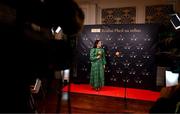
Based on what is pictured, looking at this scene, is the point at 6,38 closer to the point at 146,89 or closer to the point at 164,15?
the point at 146,89

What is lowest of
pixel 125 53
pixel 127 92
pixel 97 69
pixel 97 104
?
pixel 97 104

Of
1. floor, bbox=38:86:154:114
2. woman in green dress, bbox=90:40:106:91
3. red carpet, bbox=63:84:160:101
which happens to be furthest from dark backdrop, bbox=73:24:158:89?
floor, bbox=38:86:154:114

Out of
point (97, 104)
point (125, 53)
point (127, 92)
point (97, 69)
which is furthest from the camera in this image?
point (125, 53)

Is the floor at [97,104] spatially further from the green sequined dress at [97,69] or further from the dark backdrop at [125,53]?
the dark backdrop at [125,53]

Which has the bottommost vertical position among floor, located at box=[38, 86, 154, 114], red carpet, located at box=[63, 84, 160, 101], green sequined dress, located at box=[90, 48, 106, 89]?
floor, located at box=[38, 86, 154, 114]

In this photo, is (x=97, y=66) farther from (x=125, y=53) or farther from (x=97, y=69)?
(x=125, y=53)

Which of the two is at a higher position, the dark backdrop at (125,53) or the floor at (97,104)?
the dark backdrop at (125,53)

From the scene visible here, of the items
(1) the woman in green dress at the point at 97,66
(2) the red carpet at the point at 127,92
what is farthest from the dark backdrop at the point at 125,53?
(1) the woman in green dress at the point at 97,66

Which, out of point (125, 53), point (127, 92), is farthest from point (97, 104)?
point (125, 53)

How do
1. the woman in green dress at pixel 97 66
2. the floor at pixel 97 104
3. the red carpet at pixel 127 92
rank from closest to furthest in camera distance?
the floor at pixel 97 104 < the red carpet at pixel 127 92 < the woman in green dress at pixel 97 66

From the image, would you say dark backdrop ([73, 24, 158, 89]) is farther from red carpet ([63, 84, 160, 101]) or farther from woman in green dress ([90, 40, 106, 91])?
woman in green dress ([90, 40, 106, 91])

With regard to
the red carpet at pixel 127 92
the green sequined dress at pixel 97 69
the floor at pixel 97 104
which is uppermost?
the green sequined dress at pixel 97 69

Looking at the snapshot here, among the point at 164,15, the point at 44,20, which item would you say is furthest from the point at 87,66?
the point at 44,20

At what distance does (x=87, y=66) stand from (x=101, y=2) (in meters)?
1.82
